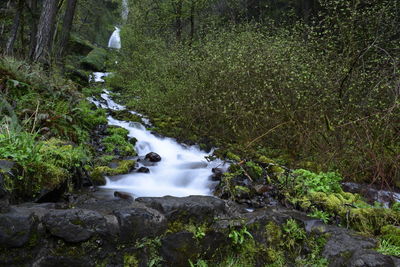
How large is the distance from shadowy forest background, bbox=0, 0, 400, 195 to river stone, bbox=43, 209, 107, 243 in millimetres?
1855

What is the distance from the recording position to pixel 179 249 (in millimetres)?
3047

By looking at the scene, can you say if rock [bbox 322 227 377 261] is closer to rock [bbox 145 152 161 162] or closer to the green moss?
the green moss

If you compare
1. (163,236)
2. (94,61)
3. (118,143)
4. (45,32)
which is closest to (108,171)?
(118,143)

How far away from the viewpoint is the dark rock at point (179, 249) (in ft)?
9.82

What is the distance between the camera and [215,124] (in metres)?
8.76

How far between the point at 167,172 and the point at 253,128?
7.97 ft

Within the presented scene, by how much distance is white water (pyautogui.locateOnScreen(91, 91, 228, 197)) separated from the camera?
5.17 meters

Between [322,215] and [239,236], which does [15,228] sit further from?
[322,215]

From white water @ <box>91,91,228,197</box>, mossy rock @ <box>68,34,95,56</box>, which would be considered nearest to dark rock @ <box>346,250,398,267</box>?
white water @ <box>91,91,228,197</box>

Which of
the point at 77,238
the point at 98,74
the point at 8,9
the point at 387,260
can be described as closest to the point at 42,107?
the point at 77,238

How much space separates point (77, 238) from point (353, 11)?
6718mm

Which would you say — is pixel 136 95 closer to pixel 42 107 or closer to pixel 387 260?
pixel 42 107

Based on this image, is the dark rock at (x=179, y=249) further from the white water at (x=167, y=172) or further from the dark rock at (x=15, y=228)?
the white water at (x=167, y=172)

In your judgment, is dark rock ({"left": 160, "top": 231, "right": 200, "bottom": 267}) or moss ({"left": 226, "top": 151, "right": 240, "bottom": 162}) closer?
dark rock ({"left": 160, "top": 231, "right": 200, "bottom": 267})
